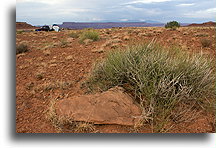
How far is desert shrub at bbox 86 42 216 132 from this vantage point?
110 inches

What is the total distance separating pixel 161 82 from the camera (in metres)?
2.99

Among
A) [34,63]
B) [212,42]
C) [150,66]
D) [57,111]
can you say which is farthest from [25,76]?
[212,42]

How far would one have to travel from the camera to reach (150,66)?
10.0ft

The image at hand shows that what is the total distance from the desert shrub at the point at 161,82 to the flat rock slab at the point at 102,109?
193 mm

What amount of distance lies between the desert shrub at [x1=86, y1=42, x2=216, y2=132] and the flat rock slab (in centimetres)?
19

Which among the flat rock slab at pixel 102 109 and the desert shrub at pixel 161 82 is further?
the desert shrub at pixel 161 82

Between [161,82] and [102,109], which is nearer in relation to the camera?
[102,109]

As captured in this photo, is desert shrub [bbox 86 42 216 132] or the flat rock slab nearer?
the flat rock slab

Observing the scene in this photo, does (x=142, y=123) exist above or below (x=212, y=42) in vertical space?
below

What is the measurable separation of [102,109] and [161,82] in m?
1.00

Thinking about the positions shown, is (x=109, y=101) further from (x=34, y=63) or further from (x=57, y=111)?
(x=34, y=63)

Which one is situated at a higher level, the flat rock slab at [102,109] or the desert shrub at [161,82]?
the desert shrub at [161,82]

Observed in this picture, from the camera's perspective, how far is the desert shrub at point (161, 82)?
2785 mm
